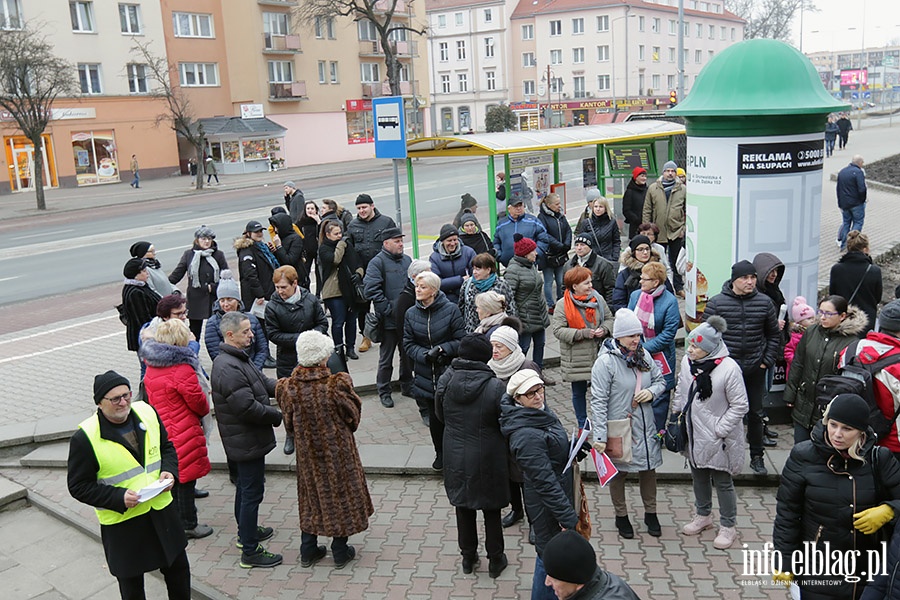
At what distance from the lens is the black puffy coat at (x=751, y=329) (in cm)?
681

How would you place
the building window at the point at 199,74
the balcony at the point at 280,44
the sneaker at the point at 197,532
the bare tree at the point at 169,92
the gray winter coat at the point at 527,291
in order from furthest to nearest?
the balcony at the point at 280,44, the building window at the point at 199,74, the bare tree at the point at 169,92, the gray winter coat at the point at 527,291, the sneaker at the point at 197,532

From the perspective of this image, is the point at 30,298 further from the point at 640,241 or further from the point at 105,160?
the point at 105,160

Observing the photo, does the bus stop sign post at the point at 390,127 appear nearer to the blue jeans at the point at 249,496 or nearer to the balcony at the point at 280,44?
the blue jeans at the point at 249,496

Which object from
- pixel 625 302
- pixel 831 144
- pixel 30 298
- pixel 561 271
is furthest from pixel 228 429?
pixel 831 144

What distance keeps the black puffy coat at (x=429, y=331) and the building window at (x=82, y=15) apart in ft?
146

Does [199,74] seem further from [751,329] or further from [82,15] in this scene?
[751,329]

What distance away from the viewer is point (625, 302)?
27.6 feet

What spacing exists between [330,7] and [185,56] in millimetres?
9714

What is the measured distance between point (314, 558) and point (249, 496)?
0.69 metres

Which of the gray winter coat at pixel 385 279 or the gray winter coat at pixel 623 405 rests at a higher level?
the gray winter coat at pixel 385 279

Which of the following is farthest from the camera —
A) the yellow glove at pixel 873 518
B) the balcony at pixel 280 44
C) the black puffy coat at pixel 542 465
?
the balcony at pixel 280 44

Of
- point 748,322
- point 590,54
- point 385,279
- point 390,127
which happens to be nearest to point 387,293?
point 385,279

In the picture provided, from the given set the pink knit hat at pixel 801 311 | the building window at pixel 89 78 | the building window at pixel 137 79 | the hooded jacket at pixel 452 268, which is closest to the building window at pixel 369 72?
the building window at pixel 137 79

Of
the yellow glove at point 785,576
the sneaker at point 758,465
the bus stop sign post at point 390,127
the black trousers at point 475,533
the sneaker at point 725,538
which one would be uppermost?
the bus stop sign post at point 390,127
